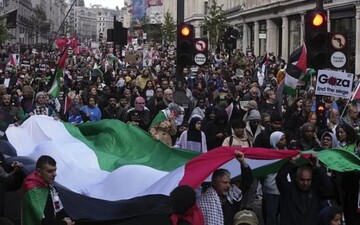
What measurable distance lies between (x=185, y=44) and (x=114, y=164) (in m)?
5.98

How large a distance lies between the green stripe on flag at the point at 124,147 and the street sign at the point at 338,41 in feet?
12.5

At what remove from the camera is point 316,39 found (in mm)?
11367

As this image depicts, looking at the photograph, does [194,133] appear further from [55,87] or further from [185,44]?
[55,87]

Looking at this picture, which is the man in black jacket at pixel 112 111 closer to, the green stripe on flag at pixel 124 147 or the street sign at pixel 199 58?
the street sign at pixel 199 58

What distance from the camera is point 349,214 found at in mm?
7395

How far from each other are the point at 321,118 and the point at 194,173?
5.36 meters

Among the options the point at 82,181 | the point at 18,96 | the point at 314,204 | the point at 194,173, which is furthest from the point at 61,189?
the point at 18,96

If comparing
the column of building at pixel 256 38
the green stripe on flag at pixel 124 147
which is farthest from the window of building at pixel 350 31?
the green stripe on flag at pixel 124 147

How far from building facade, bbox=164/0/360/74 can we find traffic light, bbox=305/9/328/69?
15.4 m

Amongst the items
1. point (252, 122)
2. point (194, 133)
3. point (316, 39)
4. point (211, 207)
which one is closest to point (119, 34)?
point (316, 39)

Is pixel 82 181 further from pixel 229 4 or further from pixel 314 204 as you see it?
pixel 229 4

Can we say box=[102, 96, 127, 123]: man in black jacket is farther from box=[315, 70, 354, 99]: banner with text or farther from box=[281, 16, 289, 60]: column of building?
box=[281, 16, 289, 60]: column of building

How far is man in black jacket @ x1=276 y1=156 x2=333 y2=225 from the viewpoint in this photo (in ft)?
22.1

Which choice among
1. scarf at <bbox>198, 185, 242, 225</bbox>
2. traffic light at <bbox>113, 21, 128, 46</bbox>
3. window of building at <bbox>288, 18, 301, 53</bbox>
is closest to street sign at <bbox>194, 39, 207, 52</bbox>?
scarf at <bbox>198, 185, 242, 225</bbox>
